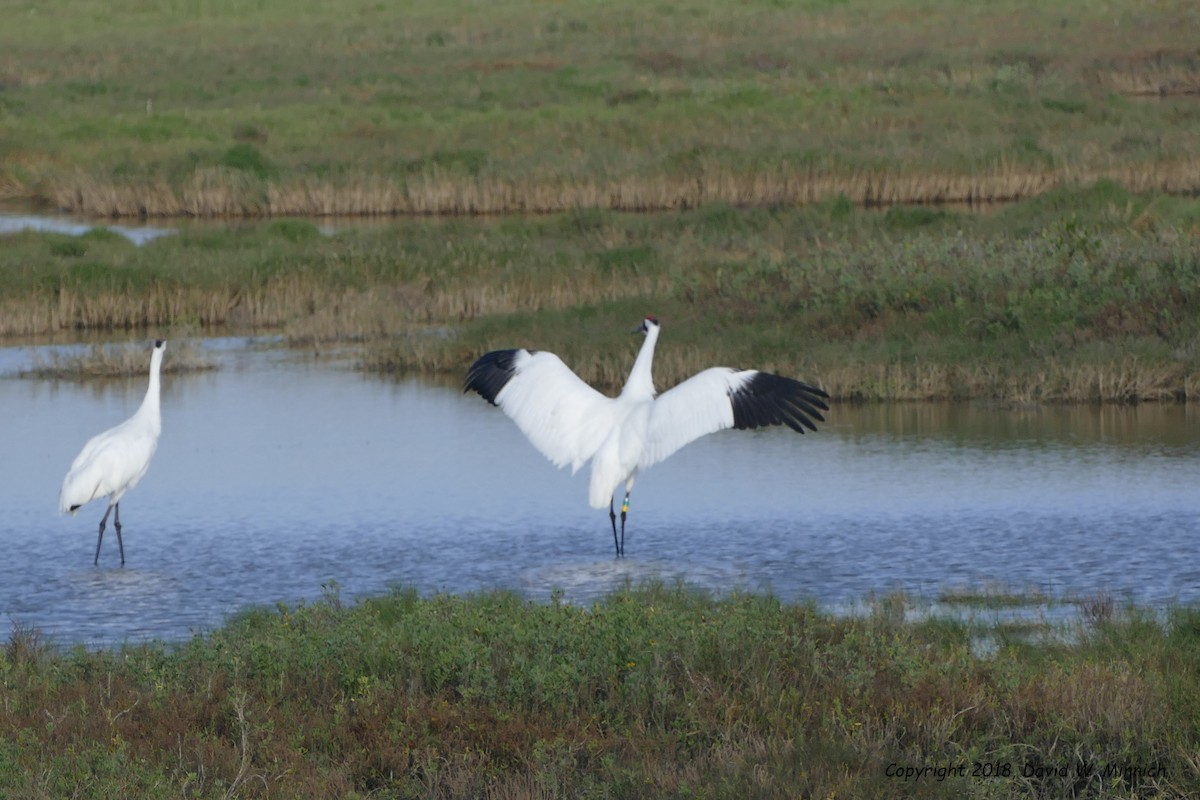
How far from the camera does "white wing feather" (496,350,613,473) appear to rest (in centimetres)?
1099

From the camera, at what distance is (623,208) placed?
30484 millimetres

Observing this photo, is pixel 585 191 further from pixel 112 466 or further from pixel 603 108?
pixel 112 466

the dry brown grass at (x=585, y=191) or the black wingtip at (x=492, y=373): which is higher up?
the dry brown grass at (x=585, y=191)

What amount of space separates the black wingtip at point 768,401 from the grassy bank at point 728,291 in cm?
557

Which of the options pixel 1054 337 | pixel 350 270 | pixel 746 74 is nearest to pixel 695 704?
pixel 1054 337

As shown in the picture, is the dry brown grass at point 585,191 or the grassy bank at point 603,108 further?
the grassy bank at point 603,108

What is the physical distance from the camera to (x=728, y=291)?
1877 cm

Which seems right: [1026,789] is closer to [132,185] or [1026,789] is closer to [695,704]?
[695,704]

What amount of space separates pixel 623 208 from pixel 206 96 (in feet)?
75.2

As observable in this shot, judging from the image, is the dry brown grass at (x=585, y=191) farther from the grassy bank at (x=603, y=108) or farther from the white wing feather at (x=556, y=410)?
Answer: the white wing feather at (x=556, y=410)

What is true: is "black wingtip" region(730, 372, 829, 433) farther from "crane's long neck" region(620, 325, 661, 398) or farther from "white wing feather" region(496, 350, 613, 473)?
"white wing feather" region(496, 350, 613, 473)

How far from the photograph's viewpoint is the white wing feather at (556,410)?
433 inches

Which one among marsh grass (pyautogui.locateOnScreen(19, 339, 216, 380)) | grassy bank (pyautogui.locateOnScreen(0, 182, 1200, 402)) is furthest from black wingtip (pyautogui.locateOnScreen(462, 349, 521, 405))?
marsh grass (pyautogui.locateOnScreen(19, 339, 216, 380))

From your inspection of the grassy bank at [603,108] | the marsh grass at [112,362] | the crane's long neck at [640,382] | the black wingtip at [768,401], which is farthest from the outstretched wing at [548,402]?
the grassy bank at [603,108]
